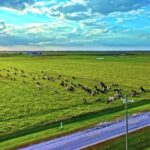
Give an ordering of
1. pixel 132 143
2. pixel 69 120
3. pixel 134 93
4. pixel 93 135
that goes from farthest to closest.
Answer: pixel 134 93 < pixel 69 120 < pixel 93 135 < pixel 132 143

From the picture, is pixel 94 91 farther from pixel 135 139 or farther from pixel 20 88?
pixel 135 139

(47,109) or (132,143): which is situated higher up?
(47,109)

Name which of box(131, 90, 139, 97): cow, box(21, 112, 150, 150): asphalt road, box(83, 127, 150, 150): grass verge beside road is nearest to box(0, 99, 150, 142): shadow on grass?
box(21, 112, 150, 150): asphalt road

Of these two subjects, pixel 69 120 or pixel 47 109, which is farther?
pixel 47 109

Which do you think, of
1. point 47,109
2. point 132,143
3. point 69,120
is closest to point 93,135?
point 132,143

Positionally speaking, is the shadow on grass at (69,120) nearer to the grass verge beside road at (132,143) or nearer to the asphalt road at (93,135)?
the asphalt road at (93,135)

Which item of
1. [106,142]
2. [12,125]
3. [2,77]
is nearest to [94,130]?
[106,142]

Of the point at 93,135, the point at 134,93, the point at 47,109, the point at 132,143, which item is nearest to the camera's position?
the point at 132,143

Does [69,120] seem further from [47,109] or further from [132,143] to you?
[132,143]

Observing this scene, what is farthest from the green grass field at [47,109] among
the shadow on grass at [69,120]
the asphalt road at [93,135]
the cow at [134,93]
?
the asphalt road at [93,135]
